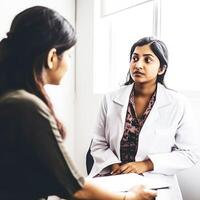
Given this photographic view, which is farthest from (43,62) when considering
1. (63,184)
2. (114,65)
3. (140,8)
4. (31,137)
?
(114,65)

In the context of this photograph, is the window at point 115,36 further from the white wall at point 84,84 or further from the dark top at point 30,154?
the dark top at point 30,154

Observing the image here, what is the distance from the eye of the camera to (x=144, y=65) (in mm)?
1787

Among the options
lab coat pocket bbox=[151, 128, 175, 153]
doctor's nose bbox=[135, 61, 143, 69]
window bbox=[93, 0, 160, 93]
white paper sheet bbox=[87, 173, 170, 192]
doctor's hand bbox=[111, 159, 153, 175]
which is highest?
window bbox=[93, 0, 160, 93]

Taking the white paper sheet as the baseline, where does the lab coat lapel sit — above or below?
above

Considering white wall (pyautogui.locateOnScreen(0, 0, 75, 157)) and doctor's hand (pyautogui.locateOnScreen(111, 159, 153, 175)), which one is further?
white wall (pyautogui.locateOnScreen(0, 0, 75, 157))

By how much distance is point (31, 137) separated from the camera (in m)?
0.85

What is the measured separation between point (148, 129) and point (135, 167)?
0.21 metres

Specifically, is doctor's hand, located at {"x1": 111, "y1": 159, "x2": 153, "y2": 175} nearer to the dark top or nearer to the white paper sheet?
the white paper sheet

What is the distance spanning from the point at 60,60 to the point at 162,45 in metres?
0.95

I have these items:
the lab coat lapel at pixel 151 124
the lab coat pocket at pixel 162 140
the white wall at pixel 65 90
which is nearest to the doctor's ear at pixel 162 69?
the lab coat lapel at pixel 151 124

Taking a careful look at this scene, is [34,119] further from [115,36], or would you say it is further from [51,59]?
[115,36]

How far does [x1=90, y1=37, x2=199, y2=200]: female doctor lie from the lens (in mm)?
1724

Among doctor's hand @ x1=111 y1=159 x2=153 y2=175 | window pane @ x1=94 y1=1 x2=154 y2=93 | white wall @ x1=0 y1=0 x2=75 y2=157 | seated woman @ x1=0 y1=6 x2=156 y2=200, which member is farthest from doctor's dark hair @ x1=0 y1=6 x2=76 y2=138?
window pane @ x1=94 y1=1 x2=154 y2=93

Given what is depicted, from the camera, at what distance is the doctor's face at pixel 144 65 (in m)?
1.79
